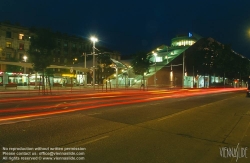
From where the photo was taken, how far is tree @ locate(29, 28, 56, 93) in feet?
94.6

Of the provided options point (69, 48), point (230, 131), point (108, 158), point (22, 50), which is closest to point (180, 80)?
point (69, 48)

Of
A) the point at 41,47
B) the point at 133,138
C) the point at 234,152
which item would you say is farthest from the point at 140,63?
the point at 234,152

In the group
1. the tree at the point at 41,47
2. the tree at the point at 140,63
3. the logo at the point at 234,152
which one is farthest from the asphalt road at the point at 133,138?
the tree at the point at 140,63

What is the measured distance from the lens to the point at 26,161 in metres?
5.28

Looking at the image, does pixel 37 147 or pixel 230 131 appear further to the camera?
pixel 230 131

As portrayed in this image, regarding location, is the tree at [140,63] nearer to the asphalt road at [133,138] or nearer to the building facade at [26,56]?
the building facade at [26,56]

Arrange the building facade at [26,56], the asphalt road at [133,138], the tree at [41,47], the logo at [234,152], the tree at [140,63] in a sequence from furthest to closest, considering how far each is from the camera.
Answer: the tree at [140,63], the building facade at [26,56], the tree at [41,47], the logo at [234,152], the asphalt road at [133,138]

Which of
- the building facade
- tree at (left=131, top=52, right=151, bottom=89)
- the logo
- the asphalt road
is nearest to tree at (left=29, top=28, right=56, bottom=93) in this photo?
the building facade

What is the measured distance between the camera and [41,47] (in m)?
29.4

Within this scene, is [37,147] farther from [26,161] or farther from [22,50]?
[22,50]

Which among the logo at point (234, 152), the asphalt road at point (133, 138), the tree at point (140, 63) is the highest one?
the tree at point (140, 63)

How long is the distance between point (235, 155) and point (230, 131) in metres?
3.18

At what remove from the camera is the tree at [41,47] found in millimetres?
28830

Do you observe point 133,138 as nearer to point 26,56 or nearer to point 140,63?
point 26,56
